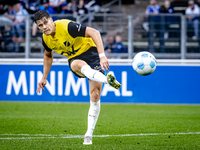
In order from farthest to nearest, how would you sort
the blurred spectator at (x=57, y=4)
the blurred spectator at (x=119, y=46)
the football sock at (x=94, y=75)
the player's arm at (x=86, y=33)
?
the blurred spectator at (x=57, y=4) → the blurred spectator at (x=119, y=46) → the player's arm at (x=86, y=33) → the football sock at (x=94, y=75)

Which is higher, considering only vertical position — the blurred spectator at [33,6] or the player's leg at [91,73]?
the blurred spectator at [33,6]

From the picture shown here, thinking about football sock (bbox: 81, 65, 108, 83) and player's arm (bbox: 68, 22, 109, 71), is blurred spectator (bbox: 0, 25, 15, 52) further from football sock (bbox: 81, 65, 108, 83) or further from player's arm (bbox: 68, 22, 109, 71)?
football sock (bbox: 81, 65, 108, 83)

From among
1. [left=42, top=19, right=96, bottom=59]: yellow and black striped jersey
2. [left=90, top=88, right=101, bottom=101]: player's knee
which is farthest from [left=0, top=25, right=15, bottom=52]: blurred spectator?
[left=90, top=88, right=101, bottom=101]: player's knee

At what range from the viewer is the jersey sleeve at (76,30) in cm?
456

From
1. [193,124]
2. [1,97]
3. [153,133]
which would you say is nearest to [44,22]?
[153,133]

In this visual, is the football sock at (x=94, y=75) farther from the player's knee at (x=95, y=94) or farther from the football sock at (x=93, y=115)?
the football sock at (x=93, y=115)

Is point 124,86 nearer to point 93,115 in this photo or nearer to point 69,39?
point 93,115

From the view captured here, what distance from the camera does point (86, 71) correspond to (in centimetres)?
445

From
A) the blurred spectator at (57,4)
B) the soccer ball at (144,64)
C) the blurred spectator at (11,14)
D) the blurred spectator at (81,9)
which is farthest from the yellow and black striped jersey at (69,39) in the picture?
the blurred spectator at (57,4)

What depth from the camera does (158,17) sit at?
1073 centimetres

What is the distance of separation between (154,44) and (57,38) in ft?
20.8

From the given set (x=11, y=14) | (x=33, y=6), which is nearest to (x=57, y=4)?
(x=33, y=6)

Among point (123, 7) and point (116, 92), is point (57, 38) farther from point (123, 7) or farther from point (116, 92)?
point (123, 7)

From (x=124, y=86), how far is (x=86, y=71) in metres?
5.76
